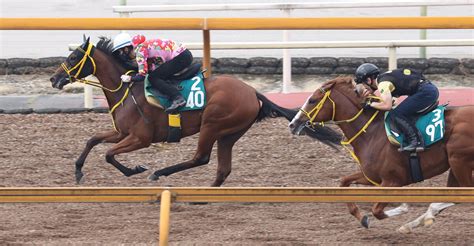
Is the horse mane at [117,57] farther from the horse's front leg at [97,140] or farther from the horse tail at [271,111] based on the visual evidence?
the horse tail at [271,111]

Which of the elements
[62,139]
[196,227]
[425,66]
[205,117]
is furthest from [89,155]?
[425,66]

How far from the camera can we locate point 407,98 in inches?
367

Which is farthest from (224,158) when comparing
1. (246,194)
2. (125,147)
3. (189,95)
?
(246,194)

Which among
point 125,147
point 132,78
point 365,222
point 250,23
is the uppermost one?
point 250,23

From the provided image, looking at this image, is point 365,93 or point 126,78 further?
point 126,78

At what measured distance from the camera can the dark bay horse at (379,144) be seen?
29.9 ft

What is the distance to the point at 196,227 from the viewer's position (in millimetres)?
9227

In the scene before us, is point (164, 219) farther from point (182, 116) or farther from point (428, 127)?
point (182, 116)

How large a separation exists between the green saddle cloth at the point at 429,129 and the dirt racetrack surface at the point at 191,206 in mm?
679

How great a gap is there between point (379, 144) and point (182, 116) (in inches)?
84.1

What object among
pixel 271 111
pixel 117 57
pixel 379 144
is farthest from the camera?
pixel 117 57

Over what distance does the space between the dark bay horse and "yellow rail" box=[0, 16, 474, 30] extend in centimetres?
81

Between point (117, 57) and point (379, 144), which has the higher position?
point (117, 57)

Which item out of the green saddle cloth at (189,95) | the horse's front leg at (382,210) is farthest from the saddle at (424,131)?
the green saddle cloth at (189,95)
